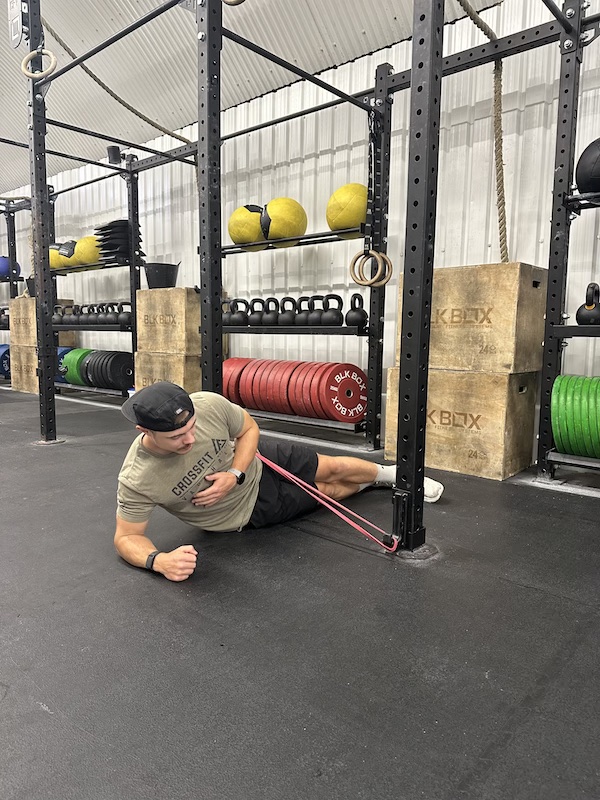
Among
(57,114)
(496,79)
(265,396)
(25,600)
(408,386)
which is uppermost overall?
(57,114)

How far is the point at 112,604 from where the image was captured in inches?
67.1

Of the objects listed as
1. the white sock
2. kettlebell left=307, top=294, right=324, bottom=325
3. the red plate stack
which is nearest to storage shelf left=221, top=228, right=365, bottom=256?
kettlebell left=307, top=294, right=324, bottom=325

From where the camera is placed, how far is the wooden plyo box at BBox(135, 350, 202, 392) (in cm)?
493

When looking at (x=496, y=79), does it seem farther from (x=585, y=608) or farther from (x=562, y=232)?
(x=585, y=608)

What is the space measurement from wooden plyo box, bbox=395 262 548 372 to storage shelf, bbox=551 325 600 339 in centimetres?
20

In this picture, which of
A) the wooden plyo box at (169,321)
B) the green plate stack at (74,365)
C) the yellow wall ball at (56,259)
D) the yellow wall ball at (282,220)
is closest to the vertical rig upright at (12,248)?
the yellow wall ball at (56,259)

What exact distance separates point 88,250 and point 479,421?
4.59 metres

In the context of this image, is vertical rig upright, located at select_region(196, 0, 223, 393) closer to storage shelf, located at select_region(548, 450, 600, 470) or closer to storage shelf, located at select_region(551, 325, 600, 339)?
storage shelf, located at select_region(551, 325, 600, 339)

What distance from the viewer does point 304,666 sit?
1379 mm

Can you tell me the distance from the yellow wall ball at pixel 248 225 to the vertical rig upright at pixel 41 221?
1.34m

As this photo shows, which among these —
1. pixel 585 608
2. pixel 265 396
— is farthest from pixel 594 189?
pixel 265 396

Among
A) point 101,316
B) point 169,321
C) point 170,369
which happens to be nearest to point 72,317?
point 101,316

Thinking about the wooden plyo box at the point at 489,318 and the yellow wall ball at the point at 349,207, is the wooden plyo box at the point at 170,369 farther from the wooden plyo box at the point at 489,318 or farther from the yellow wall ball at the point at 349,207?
the wooden plyo box at the point at 489,318

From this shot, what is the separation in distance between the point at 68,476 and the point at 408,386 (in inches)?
83.9
